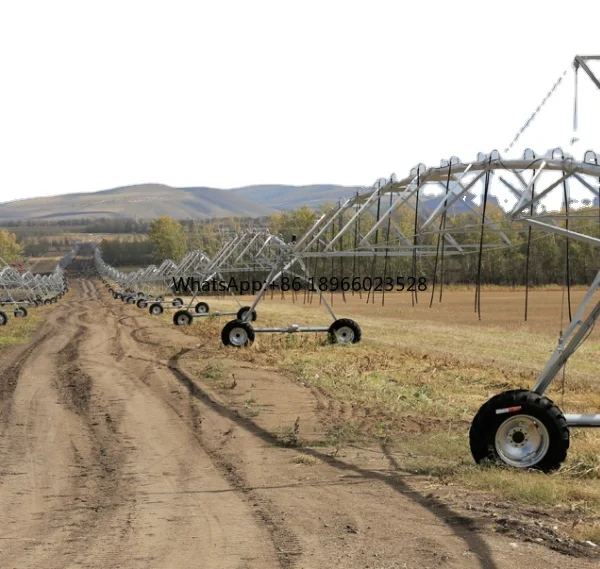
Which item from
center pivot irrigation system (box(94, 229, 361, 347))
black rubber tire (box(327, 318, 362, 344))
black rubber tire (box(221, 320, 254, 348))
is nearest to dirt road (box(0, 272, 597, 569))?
center pivot irrigation system (box(94, 229, 361, 347))

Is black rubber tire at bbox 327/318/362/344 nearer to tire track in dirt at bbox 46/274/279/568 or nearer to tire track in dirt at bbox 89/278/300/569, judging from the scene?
tire track in dirt at bbox 46/274/279/568

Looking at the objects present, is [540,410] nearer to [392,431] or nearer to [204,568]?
[392,431]

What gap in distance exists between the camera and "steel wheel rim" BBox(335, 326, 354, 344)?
26109 millimetres

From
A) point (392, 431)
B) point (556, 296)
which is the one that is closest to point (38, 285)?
point (556, 296)

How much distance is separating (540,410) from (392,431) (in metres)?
3.39

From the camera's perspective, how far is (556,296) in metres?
67.6

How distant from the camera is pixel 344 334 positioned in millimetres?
26172

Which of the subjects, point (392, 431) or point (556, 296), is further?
point (556, 296)

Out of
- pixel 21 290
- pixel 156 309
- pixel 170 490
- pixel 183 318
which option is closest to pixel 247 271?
pixel 183 318

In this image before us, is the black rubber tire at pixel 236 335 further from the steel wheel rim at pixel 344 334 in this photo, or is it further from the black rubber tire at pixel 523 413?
the black rubber tire at pixel 523 413

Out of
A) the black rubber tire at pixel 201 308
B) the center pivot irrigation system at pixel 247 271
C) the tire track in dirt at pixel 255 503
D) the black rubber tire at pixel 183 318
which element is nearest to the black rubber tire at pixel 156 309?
the center pivot irrigation system at pixel 247 271

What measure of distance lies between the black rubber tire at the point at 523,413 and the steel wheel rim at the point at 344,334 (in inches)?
662

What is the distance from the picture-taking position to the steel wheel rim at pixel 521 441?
898 cm

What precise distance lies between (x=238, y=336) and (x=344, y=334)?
3.29 meters
